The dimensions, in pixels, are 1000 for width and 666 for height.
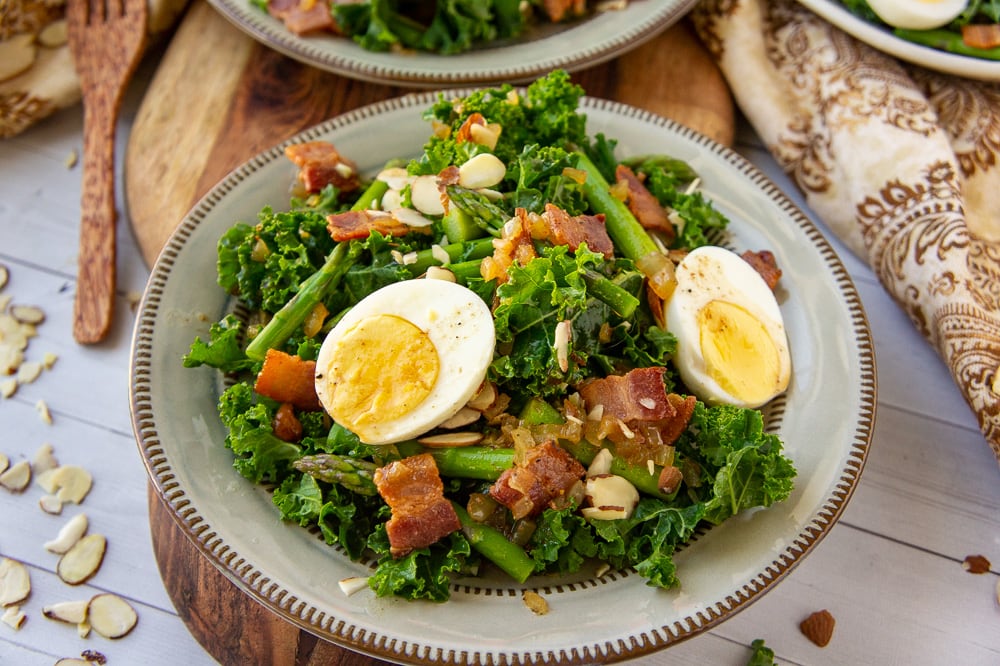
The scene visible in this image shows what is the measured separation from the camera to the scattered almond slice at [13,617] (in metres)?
3.16

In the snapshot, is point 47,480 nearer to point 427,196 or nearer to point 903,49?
point 427,196

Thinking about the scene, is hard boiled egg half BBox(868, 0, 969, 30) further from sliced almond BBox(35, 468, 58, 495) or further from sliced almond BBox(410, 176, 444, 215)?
sliced almond BBox(35, 468, 58, 495)

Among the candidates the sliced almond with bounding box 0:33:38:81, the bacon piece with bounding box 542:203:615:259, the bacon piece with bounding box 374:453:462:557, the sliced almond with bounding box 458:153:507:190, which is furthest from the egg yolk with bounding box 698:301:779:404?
the sliced almond with bounding box 0:33:38:81

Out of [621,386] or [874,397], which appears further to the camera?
[874,397]

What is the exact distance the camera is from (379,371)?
2883 millimetres

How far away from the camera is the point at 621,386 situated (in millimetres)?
2836

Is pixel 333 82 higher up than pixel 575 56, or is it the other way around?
pixel 575 56

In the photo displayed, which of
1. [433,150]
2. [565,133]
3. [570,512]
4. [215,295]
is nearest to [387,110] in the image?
[433,150]

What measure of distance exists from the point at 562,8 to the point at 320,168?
178 centimetres

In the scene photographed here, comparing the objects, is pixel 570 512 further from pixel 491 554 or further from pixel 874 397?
Answer: pixel 874 397

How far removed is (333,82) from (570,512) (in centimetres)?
290

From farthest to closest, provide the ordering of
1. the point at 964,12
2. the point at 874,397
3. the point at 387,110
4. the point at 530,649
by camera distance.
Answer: the point at 964,12 < the point at 387,110 < the point at 874,397 < the point at 530,649

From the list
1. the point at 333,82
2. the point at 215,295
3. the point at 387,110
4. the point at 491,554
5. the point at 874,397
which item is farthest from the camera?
the point at 333,82

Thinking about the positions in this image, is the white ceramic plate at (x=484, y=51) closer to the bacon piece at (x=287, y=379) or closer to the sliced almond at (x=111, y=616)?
the bacon piece at (x=287, y=379)
